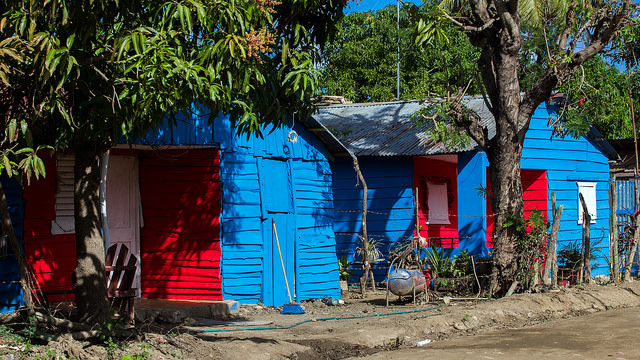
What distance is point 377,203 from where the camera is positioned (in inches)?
615

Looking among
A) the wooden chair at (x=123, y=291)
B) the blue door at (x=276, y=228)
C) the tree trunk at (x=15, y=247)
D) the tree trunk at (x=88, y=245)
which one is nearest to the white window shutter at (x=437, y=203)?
the blue door at (x=276, y=228)

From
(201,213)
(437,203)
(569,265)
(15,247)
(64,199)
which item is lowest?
(569,265)

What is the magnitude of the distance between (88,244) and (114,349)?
4.00 ft

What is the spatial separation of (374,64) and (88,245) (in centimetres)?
2130

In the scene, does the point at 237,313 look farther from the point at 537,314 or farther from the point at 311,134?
the point at 537,314

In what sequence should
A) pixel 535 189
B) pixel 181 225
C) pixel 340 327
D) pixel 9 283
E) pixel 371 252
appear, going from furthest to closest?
pixel 535 189, pixel 371 252, pixel 181 225, pixel 340 327, pixel 9 283

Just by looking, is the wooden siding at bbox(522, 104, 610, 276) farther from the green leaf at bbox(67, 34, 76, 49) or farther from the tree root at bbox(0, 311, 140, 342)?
the green leaf at bbox(67, 34, 76, 49)

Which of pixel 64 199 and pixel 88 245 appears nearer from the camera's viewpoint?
pixel 88 245

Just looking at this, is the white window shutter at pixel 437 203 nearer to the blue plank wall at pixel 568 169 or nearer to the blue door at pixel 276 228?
the blue plank wall at pixel 568 169

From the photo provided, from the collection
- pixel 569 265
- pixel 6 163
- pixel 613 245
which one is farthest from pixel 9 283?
pixel 613 245

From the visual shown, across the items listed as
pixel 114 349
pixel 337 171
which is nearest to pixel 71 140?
pixel 114 349

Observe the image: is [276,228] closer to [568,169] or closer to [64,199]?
[64,199]

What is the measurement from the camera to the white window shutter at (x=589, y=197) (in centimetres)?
1716

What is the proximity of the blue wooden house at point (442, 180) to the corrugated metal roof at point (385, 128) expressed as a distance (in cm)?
3
